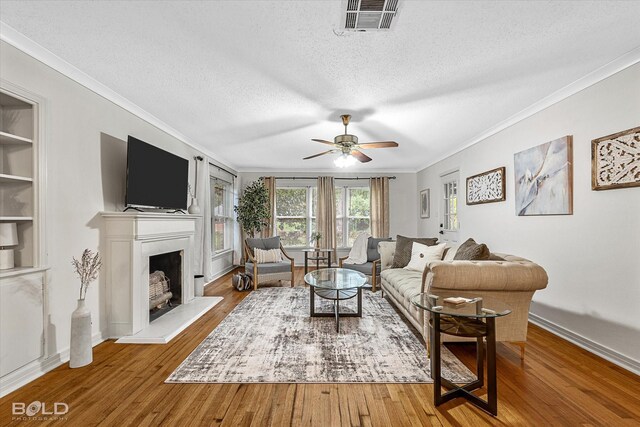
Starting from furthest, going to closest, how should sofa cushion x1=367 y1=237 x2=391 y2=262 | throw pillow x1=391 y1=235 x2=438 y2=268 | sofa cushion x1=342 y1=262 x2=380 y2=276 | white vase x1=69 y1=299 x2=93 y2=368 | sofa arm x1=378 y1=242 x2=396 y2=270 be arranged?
sofa cushion x1=367 y1=237 x2=391 y2=262
sofa cushion x1=342 y1=262 x2=380 y2=276
sofa arm x1=378 y1=242 x2=396 y2=270
throw pillow x1=391 y1=235 x2=438 y2=268
white vase x1=69 y1=299 x2=93 y2=368

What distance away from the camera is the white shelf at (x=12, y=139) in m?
2.17

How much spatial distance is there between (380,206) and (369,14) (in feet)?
19.8

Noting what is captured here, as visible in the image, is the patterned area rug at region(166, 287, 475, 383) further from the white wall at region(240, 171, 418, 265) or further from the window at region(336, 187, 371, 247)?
the white wall at region(240, 171, 418, 265)

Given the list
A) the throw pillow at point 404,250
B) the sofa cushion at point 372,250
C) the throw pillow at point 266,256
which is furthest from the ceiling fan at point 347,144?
the throw pillow at point 266,256

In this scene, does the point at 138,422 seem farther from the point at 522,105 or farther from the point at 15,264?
the point at 522,105

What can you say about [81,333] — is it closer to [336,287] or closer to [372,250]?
[336,287]

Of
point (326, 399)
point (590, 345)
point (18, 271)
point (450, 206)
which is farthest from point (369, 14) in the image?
point (450, 206)

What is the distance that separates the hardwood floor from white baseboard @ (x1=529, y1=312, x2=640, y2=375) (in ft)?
0.24

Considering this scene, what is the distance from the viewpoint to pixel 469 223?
16.9 feet

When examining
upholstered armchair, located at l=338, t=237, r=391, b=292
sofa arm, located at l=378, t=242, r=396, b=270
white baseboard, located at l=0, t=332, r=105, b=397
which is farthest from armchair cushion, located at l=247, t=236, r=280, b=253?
white baseboard, located at l=0, t=332, r=105, b=397

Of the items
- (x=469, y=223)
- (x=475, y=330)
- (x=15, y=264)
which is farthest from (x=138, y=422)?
(x=469, y=223)

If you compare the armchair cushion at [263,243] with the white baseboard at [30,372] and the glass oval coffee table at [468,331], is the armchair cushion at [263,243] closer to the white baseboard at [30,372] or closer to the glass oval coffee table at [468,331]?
the white baseboard at [30,372]

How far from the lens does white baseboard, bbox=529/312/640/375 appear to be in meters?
2.46

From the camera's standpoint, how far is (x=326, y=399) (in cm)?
210
